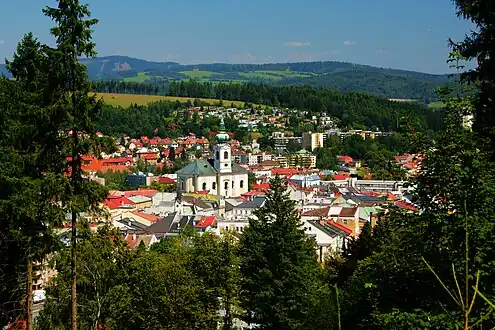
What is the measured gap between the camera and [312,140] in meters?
111

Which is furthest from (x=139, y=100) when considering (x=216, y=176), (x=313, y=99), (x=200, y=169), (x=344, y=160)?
(x=200, y=169)

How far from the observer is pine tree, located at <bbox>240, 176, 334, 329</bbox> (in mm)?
16344

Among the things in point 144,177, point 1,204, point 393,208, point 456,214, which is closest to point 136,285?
point 1,204

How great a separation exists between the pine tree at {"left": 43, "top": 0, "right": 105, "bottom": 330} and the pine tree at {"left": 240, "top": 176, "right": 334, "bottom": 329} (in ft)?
26.0

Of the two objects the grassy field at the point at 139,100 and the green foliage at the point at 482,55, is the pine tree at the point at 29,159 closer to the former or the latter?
the green foliage at the point at 482,55

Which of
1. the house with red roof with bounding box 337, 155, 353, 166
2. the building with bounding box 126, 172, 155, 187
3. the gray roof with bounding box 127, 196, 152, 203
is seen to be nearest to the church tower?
the gray roof with bounding box 127, 196, 152, 203

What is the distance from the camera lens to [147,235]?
38875mm

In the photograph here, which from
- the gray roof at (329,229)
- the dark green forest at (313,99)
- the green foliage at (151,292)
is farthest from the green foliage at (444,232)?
the dark green forest at (313,99)

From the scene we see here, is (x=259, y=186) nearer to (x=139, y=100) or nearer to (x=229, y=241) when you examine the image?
(x=229, y=241)

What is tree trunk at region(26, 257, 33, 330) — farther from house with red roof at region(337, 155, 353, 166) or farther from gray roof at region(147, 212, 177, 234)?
house with red roof at region(337, 155, 353, 166)

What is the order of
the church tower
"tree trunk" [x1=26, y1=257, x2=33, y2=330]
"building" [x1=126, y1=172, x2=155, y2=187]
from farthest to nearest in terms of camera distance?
1. "building" [x1=126, y1=172, x2=155, y2=187]
2. the church tower
3. "tree trunk" [x1=26, y1=257, x2=33, y2=330]

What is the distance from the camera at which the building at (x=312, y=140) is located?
111 metres

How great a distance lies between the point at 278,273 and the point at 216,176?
155 ft

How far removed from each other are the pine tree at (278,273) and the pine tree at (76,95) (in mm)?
7910
